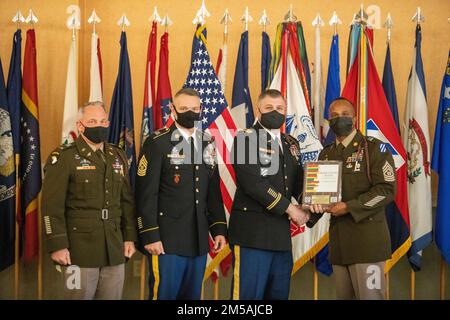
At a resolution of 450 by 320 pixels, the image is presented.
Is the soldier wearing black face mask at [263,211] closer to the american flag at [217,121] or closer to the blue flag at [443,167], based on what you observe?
the american flag at [217,121]

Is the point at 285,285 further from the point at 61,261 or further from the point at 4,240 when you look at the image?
the point at 4,240

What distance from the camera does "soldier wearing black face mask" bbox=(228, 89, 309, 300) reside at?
11.0ft

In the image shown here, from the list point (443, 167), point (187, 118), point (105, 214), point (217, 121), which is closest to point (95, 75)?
point (217, 121)

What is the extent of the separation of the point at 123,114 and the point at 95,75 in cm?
37

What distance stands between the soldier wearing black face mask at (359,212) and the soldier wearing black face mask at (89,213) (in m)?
1.18

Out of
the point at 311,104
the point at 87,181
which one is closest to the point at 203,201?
the point at 87,181

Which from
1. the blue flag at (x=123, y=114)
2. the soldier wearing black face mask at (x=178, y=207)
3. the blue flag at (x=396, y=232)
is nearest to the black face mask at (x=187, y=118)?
the soldier wearing black face mask at (x=178, y=207)

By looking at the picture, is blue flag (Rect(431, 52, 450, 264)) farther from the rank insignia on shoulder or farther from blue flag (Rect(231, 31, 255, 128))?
the rank insignia on shoulder

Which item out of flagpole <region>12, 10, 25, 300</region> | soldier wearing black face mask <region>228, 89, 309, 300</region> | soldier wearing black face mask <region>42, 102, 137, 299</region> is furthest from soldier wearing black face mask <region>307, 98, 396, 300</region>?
flagpole <region>12, 10, 25, 300</region>

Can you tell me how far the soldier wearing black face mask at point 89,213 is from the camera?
123 inches

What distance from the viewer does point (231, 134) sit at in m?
4.37

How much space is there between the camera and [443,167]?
4496 millimetres

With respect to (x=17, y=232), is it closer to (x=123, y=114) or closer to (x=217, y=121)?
(x=123, y=114)

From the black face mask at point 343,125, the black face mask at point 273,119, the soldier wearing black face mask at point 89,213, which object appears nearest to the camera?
the soldier wearing black face mask at point 89,213
